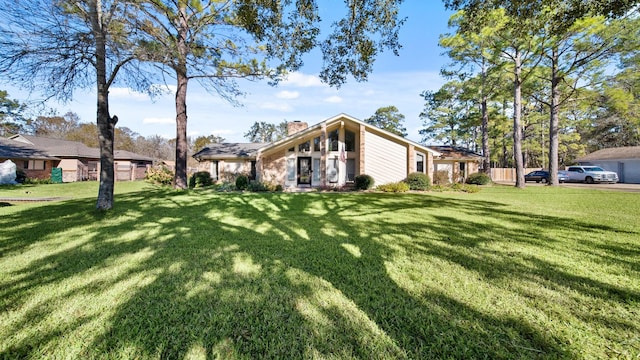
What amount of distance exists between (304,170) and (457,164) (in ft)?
51.4

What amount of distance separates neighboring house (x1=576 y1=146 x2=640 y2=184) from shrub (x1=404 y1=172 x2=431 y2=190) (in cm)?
2515

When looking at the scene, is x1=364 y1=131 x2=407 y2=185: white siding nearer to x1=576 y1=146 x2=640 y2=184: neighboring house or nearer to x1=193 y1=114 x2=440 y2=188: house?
x1=193 y1=114 x2=440 y2=188: house

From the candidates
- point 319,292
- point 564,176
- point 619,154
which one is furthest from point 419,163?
point 619,154

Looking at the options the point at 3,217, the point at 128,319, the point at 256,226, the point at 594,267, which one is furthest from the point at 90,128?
the point at 594,267

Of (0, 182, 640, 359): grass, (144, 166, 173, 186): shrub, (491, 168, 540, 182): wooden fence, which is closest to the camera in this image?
(0, 182, 640, 359): grass

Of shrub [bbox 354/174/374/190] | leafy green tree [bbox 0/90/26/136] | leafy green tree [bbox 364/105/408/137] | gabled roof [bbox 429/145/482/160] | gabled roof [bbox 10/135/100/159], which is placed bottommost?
shrub [bbox 354/174/374/190]

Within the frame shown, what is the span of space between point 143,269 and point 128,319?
4.72 feet

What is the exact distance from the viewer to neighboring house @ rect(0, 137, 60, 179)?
70.8 feet

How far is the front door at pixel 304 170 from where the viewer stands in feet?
61.3

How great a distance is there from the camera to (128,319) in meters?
2.51

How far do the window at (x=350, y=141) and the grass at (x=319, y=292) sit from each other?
1276 cm

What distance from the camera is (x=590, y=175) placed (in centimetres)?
2330

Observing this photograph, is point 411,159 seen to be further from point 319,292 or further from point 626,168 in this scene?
point 626,168

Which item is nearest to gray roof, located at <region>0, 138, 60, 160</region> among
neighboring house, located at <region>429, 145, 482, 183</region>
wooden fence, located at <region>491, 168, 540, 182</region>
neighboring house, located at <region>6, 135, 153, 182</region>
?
neighboring house, located at <region>6, 135, 153, 182</region>
